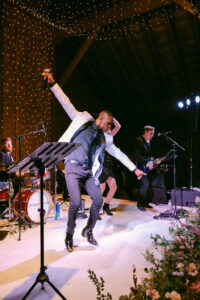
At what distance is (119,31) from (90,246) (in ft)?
25.4

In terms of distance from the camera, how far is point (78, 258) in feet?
11.5

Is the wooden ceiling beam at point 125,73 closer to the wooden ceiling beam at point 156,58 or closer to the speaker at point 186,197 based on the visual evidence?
the wooden ceiling beam at point 156,58

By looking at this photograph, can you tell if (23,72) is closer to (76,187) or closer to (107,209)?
(107,209)

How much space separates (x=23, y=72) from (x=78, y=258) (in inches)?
252

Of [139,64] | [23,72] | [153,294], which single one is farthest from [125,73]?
[153,294]

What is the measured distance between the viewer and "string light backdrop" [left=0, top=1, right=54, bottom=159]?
7.74 m

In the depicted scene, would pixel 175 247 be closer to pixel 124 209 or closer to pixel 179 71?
pixel 124 209

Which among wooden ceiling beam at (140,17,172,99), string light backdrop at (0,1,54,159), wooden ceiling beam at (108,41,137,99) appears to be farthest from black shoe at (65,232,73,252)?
wooden ceiling beam at (108,41,137,99)

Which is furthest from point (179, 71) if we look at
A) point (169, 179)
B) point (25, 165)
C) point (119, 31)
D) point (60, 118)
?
point (25, 165)

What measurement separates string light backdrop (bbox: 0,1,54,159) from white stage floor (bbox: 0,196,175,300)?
373 centimetres

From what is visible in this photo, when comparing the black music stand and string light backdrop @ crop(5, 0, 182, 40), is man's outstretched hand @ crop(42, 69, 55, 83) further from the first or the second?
string light backdrop @ crop(5, 0, 182, 40)

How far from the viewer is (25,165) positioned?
277 centimetres

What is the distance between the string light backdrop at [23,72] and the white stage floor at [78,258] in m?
3.73

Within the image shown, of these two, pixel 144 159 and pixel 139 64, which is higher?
pixel 139 64
